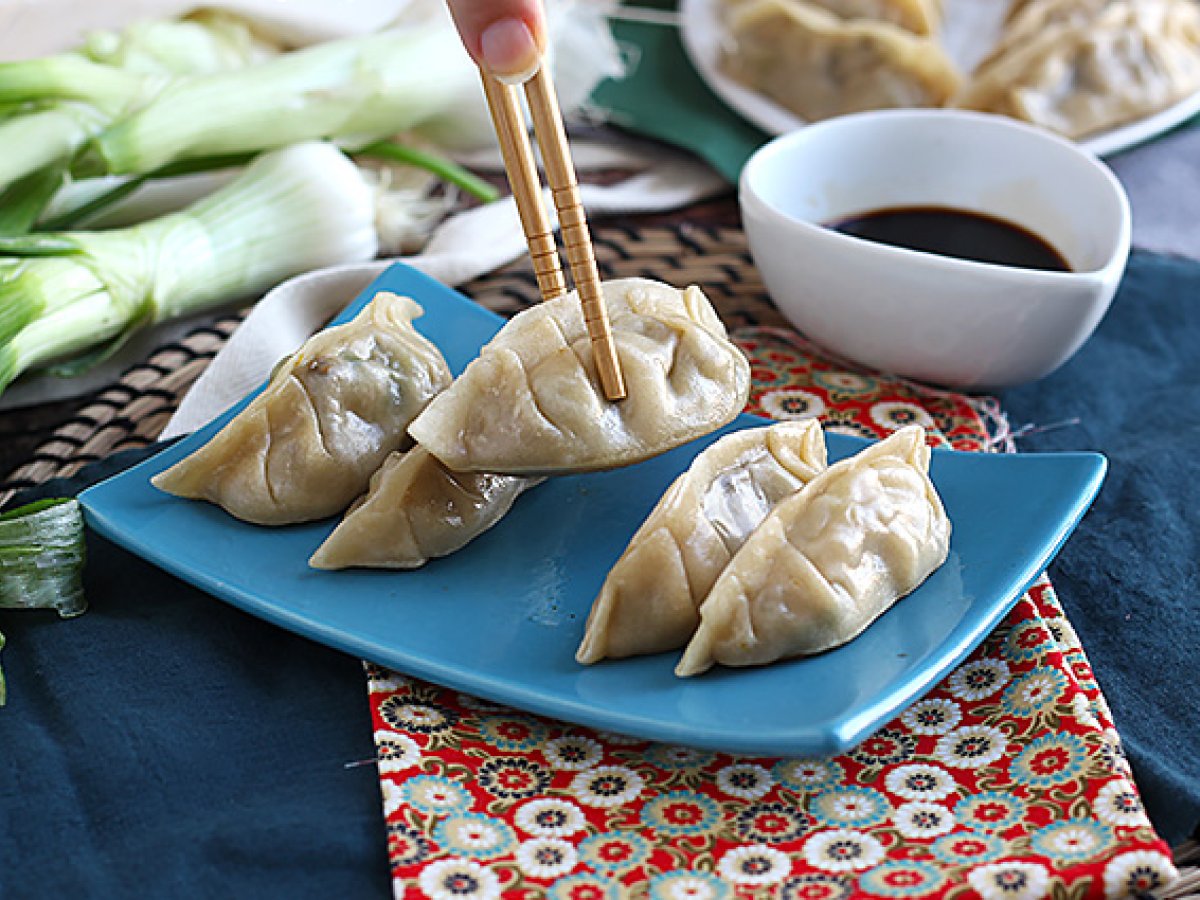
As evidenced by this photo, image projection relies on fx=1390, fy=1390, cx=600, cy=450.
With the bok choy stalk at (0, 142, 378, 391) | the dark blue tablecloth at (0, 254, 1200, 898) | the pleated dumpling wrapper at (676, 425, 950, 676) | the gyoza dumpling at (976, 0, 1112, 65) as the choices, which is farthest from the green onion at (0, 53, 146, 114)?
the gyoza dumpling at (976, 0, 1112, 65)

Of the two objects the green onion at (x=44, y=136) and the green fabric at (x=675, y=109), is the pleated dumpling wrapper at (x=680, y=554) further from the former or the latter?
the green onion at (x=44, y=136)

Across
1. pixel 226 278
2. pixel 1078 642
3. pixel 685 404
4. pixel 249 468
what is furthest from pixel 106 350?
pixel 1078 642

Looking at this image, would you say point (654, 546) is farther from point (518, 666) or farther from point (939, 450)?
point (939, 450)

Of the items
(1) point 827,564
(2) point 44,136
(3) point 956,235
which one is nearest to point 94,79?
(2) point 44,136

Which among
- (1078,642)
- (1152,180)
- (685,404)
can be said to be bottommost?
(1152,180)

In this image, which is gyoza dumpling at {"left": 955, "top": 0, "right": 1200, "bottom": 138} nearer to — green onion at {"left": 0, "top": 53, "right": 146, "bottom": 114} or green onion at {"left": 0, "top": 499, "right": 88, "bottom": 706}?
green onion at {"left": 0, "top": 53, "right": 146, "bottom": 114}

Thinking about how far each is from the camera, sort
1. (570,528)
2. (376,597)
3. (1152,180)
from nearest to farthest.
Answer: (376,597)
(570,528)
(1152,180)
